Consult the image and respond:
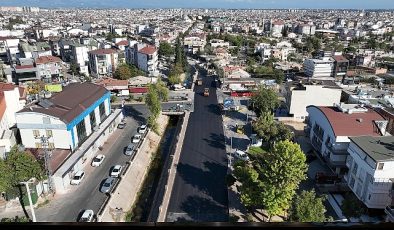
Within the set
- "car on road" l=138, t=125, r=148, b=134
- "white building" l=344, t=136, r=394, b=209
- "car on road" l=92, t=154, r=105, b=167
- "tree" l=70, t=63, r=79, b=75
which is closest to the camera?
"white building" l=344, t=136, r=394, b=209

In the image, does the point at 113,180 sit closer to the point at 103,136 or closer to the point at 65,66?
the point at 103,136

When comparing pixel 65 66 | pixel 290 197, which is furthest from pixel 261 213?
pixel 65 66

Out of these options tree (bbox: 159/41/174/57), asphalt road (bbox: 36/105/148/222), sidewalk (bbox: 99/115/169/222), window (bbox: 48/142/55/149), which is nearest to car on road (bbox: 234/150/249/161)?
sidewalk (bbox: 99/115/169/222)

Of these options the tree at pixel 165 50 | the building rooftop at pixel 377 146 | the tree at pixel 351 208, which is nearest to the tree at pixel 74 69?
the tree at pixel 165 50

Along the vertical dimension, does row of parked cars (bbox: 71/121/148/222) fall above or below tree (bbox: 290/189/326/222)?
below

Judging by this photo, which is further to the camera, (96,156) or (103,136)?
(103,136)

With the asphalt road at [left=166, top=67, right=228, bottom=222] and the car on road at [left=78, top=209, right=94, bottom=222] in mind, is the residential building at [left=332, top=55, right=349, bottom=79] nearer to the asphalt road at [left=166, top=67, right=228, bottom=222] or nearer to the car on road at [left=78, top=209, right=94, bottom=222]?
the asphalt road at [left=166, top=67, right=228, bottom=222]

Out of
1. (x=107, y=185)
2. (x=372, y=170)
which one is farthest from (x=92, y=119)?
(x=372, y=170)
